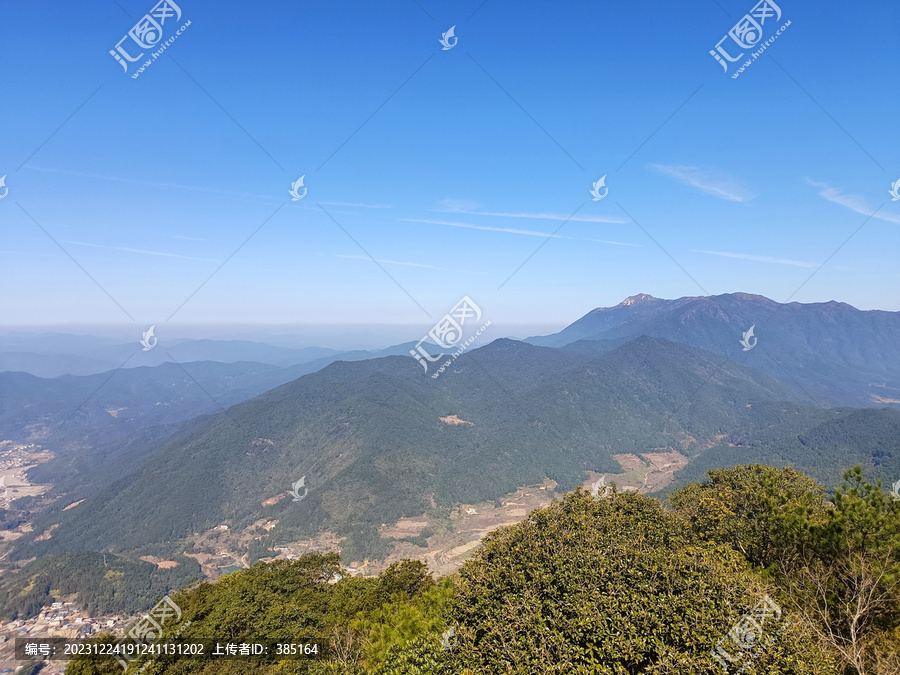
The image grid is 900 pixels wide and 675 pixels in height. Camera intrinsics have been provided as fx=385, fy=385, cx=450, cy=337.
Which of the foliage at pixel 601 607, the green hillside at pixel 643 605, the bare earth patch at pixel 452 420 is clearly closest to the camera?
the foliage at pixel 601 607

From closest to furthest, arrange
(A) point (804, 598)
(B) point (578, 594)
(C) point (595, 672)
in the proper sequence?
(C) point (595, 672), (B) point (578, 594), (A) point (804, 598)

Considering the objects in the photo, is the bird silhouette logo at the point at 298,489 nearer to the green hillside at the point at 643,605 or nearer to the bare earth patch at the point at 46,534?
the green hillside at the point at 643,605

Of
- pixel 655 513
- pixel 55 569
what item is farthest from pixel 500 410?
pixel 655 513

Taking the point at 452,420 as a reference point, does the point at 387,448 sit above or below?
below

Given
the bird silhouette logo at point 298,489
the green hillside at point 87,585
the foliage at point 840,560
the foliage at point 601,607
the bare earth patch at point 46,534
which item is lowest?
the foliage at point 840,560

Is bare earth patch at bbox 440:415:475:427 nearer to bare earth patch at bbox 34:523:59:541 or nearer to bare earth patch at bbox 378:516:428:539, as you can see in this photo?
bare earth patch at bbox 378:516:428:539

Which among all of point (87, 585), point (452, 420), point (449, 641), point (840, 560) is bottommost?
point (840, 560)

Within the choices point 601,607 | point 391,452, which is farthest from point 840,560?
point 391,452

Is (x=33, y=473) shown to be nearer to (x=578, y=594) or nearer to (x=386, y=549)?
(x=386, y=549)

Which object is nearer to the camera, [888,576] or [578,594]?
[578,594]

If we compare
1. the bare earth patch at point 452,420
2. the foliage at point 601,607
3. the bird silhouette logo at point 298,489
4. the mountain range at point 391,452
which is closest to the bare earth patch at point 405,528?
the mountain range at point 391,452

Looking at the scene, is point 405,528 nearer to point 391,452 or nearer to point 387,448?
point 391,452
